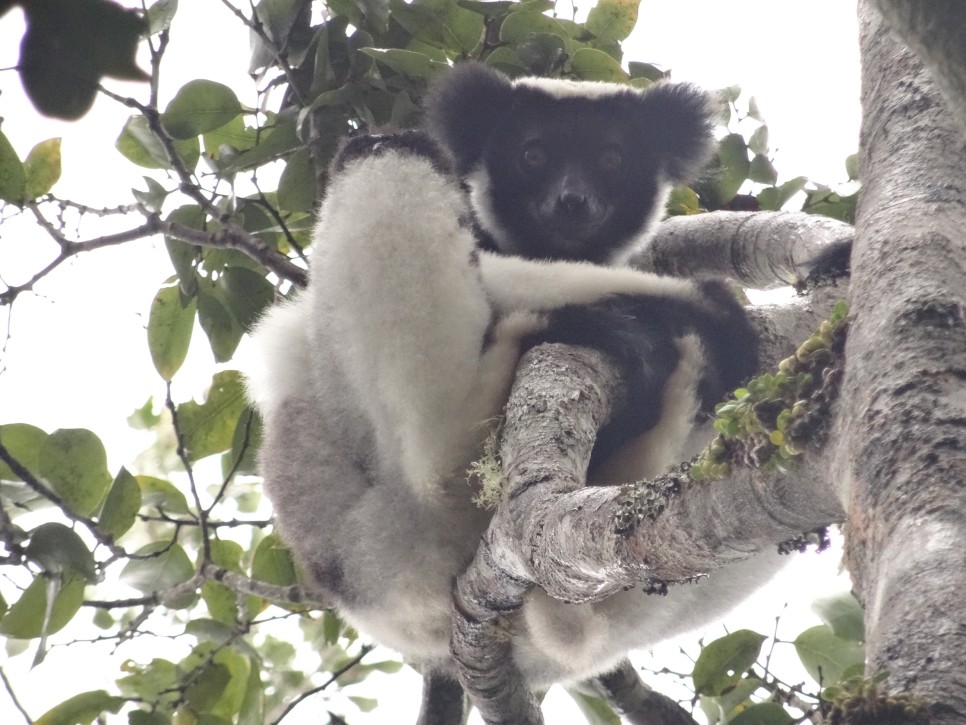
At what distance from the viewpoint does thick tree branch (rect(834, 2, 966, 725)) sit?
90 centimetres

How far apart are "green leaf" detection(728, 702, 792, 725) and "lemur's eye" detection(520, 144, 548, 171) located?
2171mm

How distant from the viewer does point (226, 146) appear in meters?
3.40

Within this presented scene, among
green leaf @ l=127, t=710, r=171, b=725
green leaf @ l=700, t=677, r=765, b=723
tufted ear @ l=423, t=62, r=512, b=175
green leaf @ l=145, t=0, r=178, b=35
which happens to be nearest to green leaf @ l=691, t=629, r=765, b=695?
green leaf @ l=700, t=677, r=765, b=723

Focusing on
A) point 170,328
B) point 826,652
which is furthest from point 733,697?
point 170,328

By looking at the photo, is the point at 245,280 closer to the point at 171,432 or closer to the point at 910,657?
the point at 171,432

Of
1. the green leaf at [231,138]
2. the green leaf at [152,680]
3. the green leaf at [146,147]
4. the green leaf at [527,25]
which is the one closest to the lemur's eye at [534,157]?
the green leaf at [527,25]

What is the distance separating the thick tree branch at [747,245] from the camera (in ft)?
10.2

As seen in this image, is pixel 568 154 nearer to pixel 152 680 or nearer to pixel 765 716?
pixel 765 716

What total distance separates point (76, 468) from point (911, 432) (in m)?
2.46

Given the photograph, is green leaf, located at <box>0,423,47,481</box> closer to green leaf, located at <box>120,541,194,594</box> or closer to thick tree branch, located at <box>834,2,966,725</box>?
green leaf, located at <box>120,541,194,594</box>

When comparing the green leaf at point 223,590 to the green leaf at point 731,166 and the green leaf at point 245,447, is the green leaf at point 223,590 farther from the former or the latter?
the green leaf at point 731,166

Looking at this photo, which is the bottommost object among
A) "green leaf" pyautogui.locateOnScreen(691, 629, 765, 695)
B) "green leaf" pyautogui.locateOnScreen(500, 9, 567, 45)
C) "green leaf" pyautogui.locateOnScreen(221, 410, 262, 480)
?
"green leaf" pyautogui.locateOnScreen(691, 629, 765, 695)

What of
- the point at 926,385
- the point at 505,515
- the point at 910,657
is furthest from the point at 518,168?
the point at 910,657

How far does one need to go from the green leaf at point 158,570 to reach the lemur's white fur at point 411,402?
73 cm
